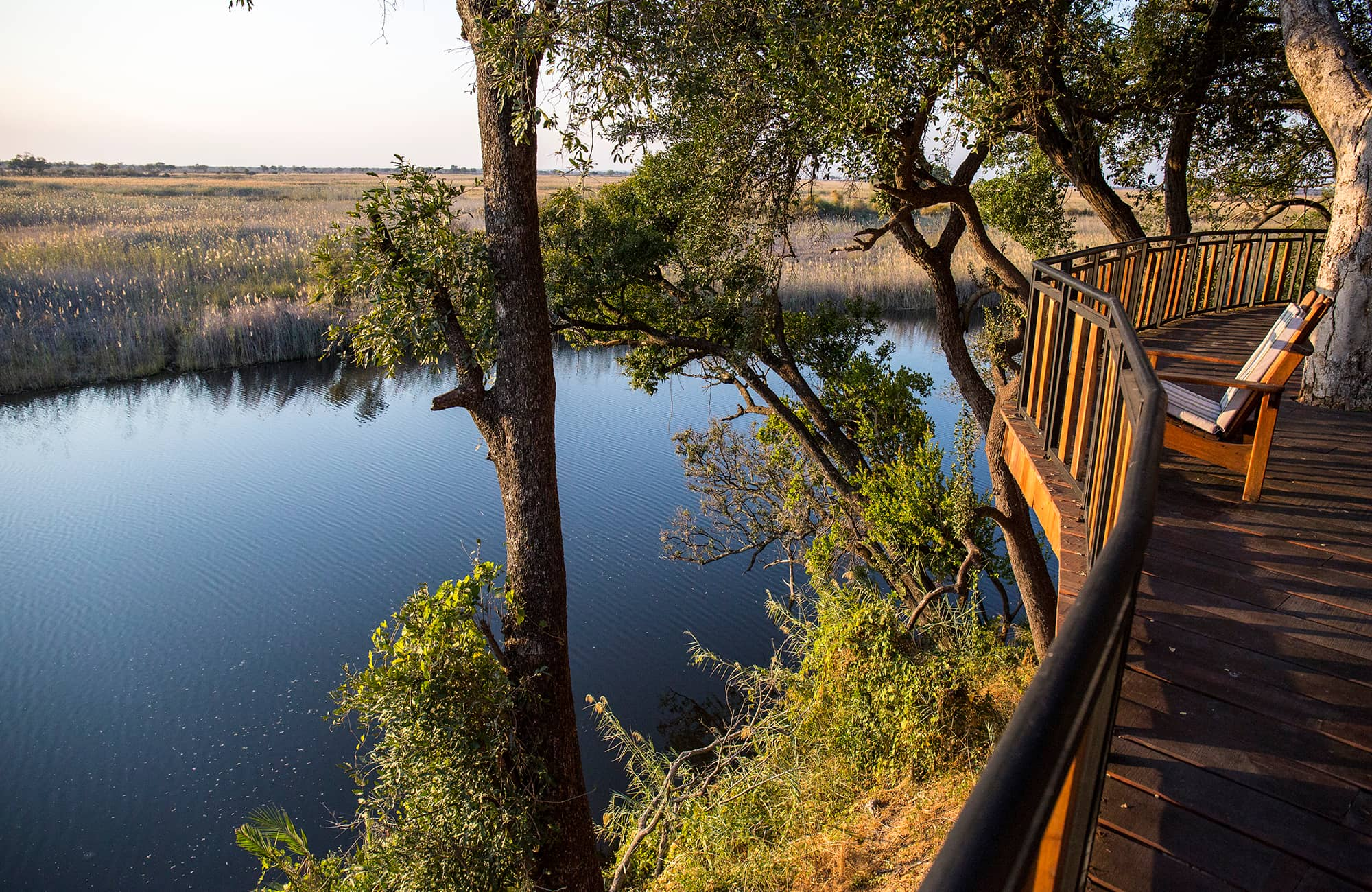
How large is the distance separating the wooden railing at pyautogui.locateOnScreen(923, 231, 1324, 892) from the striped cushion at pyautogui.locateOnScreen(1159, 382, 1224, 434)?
0.57m

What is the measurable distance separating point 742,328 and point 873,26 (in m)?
4.80

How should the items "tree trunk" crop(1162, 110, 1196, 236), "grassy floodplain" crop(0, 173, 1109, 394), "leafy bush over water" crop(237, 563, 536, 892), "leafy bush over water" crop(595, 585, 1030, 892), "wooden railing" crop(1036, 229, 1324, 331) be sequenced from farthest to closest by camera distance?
"grassy floodplain" crop(0, 173, 1109, 394), "tree trunk" crop(1162, 110, 1196, 236), "wooden railing" crop(1036, 229, 1324, 331), "leafy bush over water" crop(595, 585, 1030, 892), "leafy bush over water" crop(237, 563, 536, 892)

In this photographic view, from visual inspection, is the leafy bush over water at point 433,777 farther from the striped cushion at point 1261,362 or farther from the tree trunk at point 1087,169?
the tree trunk at point 1087,169

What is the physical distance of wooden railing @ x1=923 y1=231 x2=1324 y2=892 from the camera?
0.76 meters

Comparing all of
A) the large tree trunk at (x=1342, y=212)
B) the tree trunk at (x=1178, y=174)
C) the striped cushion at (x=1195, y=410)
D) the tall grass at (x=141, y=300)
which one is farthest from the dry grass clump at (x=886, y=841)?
the tall grass at (x=141, y=300)

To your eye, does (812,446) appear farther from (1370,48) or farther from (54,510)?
(54,510)

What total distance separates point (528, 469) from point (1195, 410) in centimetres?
531

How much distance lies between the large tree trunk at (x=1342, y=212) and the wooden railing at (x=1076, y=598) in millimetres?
1689

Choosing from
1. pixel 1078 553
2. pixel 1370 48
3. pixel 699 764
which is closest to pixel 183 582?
pixel 699 764

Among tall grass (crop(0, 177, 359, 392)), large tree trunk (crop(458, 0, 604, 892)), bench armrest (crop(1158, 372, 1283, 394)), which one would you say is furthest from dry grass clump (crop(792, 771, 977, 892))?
tall grass (crop(0, 177, 359, 392))

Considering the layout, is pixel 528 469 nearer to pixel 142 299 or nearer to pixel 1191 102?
pixel 1191 102

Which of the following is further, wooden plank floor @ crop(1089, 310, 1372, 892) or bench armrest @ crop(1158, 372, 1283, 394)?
bench armrest @ crop(1158, 372, 1283, 394)

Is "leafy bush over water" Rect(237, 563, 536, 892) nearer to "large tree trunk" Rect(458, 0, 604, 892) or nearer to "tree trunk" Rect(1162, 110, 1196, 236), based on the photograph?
"large tree trunk" Rect(458, 0, 604, 892)

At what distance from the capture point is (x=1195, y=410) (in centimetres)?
488
